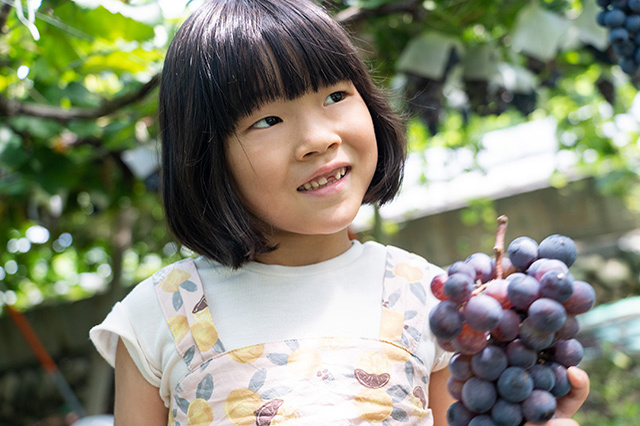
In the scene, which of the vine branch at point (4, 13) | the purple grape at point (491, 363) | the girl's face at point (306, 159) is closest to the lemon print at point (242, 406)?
the girl's face at point (306, 159)

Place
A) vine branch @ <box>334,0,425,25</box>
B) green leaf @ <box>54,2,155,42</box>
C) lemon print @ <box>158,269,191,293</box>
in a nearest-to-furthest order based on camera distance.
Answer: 1. lemon print @ <box>158,269,191,293</box>
2. green leaf @ <box>54,2,155,42</box>
3. vine branch @ <box>334,0,425,25</box>

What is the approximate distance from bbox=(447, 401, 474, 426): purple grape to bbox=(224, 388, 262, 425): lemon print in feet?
0.87

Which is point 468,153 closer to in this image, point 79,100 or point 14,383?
point 79,100

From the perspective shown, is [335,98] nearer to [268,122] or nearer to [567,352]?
[268,122]

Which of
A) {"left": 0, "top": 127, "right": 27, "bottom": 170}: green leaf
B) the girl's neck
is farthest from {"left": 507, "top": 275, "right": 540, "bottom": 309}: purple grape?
{"left": 0, "top": 127, "right": 27, "bottom": 170}: green leaf

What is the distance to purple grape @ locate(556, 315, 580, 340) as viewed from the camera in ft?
2.13

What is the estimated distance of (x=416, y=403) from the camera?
2.94 ft

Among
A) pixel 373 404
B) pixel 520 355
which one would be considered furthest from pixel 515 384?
pixel 373 404

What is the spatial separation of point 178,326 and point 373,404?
266 millimetres

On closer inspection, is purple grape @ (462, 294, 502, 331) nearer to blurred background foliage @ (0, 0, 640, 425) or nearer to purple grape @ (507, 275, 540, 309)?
purple grape @ (507, 275, 540, 309)

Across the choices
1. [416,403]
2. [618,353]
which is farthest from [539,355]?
[618,353]

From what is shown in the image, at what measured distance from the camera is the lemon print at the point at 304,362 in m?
0.87

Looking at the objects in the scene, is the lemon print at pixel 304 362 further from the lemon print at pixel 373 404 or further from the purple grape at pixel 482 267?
the purple grape at pixel 482 267

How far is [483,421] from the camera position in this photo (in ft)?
2.11
